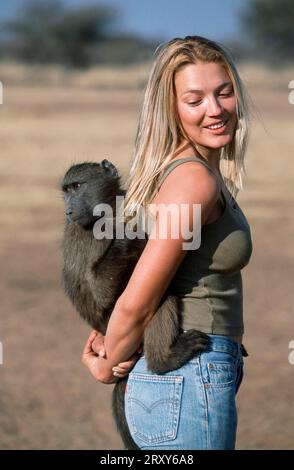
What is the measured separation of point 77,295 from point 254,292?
6446 millimetres

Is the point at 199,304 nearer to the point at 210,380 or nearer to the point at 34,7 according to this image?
the point at 210,380

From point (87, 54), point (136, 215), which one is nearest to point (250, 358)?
point (136, 215)

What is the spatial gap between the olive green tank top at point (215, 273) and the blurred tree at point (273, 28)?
45.4m

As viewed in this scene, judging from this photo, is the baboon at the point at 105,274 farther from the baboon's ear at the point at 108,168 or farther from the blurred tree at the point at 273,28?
the blurred tree at the point at 273,28

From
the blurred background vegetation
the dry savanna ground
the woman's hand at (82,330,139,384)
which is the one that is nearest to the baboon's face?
the dry savanna ground

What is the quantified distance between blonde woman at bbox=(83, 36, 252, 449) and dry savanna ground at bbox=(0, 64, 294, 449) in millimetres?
292

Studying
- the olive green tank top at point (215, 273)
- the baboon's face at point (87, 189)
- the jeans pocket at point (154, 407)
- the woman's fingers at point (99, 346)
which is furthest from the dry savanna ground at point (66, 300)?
the jeans pocket at point (154, 407)

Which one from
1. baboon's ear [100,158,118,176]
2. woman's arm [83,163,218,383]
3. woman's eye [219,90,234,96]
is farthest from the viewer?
baboon's ear [100,158,118,176]

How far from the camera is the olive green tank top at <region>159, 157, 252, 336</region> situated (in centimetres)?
275

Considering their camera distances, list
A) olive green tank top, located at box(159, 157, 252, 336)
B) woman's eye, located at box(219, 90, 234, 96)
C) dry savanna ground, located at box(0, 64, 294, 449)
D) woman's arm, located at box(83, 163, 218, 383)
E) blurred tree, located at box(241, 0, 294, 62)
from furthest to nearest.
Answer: blurred tree, located at box(241, 0, 294, 62)
dry savanna ground, located at box(0, 64, 294, 449)
woman's eye, located at box(219, 90, 234, 96)
olive green tank top, located at box(159, 157, 252, 336)
woman's arm, located at box(83, 163, 218, 383)

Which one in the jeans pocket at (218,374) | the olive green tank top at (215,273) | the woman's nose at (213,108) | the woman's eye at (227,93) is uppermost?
the woman's eye at (227,93)

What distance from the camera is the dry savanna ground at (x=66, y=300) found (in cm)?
653

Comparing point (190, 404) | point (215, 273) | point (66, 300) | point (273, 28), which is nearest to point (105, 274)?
point (215, 273)

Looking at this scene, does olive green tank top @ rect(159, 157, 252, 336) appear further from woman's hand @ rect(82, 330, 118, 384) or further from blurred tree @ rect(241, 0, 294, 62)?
blurred tree @ rect(241, 0, 294, 62)
